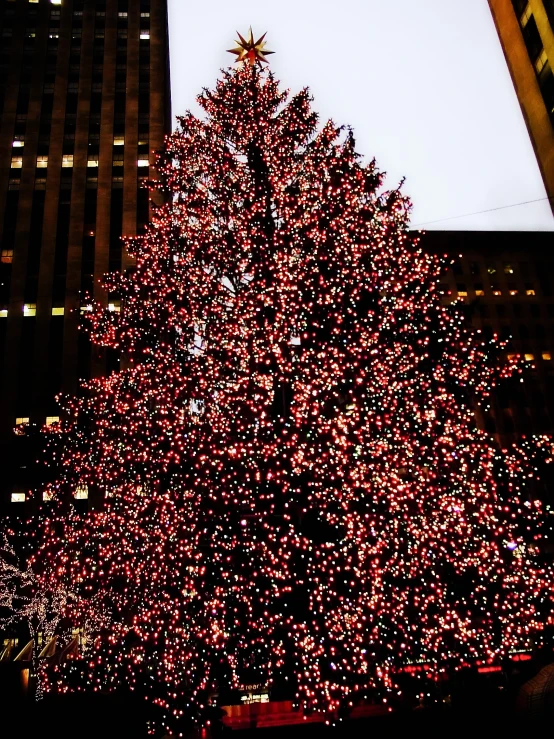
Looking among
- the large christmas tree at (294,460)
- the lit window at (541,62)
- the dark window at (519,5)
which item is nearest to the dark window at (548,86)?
the lit window at (541,62)

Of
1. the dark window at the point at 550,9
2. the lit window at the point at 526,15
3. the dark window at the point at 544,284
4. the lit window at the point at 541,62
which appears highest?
the dark window at the point at 544,284

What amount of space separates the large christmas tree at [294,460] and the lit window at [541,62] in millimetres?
9345

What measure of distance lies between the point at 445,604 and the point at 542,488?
43910 mm

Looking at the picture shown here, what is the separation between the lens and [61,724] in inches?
348

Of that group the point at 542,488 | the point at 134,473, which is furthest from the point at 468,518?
the point at 542,488

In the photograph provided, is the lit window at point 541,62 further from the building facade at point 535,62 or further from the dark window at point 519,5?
the dark window at point 519,5

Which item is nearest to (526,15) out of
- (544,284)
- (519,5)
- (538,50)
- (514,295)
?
(519,5)

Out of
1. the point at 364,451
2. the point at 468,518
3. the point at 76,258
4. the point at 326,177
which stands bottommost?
the point at 468,518

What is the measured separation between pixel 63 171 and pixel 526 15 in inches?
1288

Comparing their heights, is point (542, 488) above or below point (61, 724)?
above

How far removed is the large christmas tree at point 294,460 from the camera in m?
8.98

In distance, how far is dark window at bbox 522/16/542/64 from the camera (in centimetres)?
1758

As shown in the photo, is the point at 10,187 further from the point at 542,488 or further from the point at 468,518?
the point at 542,488

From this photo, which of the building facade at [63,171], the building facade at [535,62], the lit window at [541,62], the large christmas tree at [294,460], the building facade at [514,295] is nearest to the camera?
the large christmas tree at [294,460]
